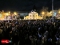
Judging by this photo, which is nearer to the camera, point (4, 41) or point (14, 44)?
point (4, 41)

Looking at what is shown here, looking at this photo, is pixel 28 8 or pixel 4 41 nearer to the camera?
pixel 4 41

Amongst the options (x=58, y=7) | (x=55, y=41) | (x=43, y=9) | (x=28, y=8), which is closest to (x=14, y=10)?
(x=28, y=8)

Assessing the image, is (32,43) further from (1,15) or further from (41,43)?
(1,15)

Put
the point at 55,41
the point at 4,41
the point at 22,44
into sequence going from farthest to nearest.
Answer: the point at 55,41, the point at 22,44, the point at 4,41

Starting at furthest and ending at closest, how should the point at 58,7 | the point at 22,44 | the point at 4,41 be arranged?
the point at 58,7 < the point at 22,44 < the point at 4,41

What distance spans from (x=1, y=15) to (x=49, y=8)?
32.4 meters

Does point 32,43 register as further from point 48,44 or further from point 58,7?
point 58,7

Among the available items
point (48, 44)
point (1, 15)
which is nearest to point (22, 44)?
point (48, 44)

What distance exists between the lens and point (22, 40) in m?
12.7

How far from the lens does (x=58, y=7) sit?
11162cm

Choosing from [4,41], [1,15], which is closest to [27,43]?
[4,41]

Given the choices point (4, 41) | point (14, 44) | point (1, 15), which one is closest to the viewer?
point (4, 41)

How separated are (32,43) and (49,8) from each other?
107 metres

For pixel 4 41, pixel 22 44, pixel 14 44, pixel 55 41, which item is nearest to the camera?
pixel 4 41
